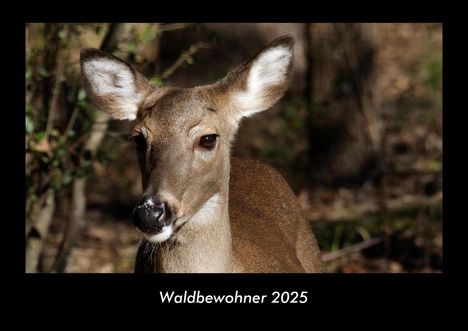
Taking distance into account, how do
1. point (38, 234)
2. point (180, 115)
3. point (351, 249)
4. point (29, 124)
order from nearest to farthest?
1. point (180, 115)
2. point (29, 124)
3. point (38, 234)
4. point (351, 249)

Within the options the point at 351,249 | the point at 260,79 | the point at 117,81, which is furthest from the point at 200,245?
the point at 351,249

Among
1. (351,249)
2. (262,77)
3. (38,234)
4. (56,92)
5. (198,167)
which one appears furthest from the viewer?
(351,249)

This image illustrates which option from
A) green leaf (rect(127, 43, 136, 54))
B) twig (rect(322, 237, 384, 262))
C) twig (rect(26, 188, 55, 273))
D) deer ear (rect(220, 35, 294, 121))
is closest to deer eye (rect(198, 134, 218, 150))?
deer ear (rect(220, 35, 294, 121))

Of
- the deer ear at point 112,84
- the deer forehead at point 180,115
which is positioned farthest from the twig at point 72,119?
the deer forehead at point 180,115

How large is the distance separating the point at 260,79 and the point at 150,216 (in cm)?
160

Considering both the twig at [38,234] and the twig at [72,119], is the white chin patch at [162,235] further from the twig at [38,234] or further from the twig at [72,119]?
the twig at [38,234]

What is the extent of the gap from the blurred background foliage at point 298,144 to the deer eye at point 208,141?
51.4 inches

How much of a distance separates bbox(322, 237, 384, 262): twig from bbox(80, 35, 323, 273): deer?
1.95m

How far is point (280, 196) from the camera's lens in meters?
6.77

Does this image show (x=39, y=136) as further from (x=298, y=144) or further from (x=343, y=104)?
(x=298, y=144)

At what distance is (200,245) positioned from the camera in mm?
5324

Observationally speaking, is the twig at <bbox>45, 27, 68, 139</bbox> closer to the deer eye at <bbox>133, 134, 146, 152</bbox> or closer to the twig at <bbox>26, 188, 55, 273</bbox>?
the twig at <bbox>26, 188, 55, 273</bbox>

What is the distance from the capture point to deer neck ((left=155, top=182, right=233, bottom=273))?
529 centimetres
